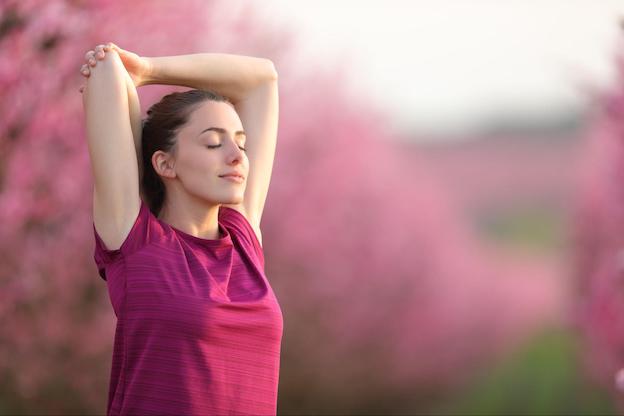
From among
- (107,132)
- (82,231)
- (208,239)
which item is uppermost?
(107,132)

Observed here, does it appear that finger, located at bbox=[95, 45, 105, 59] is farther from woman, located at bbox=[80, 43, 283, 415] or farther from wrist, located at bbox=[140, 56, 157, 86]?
wrist, located at bbox=[140, 56, 157, 86]

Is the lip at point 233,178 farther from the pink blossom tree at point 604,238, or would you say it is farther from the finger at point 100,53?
the pink blossom tree at point 604,238

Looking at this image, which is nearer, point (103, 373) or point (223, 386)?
point (223, 386)

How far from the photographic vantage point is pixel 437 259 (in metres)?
20.4

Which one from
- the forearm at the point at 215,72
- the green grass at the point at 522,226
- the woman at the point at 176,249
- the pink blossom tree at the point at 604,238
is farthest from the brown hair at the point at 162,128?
the green grass at the point at 522,226

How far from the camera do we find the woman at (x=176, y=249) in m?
3.47

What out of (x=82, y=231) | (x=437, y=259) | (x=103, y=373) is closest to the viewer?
(x=82, y=231)

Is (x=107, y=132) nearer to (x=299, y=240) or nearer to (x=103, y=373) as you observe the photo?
(x=103, y=373)

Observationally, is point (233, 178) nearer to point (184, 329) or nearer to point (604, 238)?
point (184, 329)

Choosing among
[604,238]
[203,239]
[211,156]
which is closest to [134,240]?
[203,239]

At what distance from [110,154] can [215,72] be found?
0.64m

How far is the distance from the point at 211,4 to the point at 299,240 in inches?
199

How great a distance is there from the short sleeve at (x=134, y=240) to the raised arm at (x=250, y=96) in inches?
17.3

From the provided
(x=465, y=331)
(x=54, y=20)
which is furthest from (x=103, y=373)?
(x=465, y=331)
